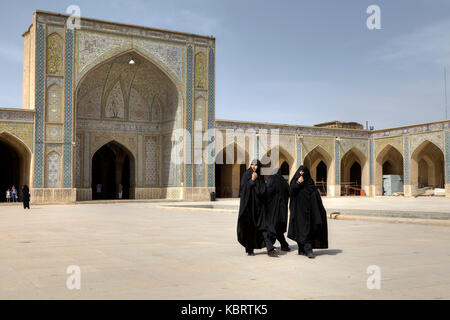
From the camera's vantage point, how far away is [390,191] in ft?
86.8

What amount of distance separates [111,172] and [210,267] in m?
20.9

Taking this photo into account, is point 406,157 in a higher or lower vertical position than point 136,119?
lower

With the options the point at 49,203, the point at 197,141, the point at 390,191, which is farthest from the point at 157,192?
the point at 390,191

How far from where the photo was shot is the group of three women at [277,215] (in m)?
5.09

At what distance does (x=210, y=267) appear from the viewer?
4273mm

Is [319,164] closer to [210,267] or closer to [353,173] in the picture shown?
[353,173]

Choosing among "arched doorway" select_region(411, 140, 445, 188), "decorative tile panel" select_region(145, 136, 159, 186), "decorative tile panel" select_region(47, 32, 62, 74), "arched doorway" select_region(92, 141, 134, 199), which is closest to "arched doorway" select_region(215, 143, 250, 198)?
"decorative tile panel" select_region(145, 136, 159, 186)

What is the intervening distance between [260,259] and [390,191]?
23.1m

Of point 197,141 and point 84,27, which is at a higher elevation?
point 84,27

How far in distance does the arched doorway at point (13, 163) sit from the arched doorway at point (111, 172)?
12.5 ft

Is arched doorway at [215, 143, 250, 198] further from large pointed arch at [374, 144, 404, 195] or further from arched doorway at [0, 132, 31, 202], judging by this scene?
arched doorway at [0, 132, 31, 202]

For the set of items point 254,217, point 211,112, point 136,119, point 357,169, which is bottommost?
point 254,217

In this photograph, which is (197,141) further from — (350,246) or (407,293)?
(407,293)

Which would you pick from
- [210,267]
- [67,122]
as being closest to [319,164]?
[67,122]
